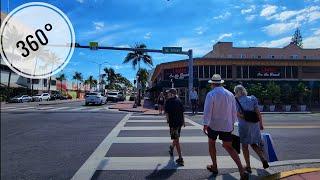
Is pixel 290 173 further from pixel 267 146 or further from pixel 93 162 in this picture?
pixel 93 162

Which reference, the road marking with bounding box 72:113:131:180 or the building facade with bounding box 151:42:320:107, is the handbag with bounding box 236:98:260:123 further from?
the building facade with bounding box 151:42:320:107

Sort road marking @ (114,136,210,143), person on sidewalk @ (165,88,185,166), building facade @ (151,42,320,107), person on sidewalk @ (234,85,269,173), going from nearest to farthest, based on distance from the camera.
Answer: person on sidewalk @ (234,85,269,173) → person on sidewalk @ (165,88,185,166) → road marking @ (114,136,210,143) → building facade @ (151,42,320,107)

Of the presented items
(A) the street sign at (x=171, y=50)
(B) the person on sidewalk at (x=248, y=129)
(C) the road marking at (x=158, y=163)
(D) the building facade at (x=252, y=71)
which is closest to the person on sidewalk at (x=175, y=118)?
(C) the road marking at (x=158, y=163)

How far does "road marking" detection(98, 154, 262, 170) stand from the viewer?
839 centimetres

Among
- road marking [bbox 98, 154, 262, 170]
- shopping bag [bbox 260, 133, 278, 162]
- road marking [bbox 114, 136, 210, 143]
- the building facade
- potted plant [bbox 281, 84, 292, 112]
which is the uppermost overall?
the building facade

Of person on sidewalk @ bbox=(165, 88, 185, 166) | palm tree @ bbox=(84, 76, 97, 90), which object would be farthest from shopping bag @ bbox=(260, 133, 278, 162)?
palm tree @ bbox=(84, 76, 97, 90)

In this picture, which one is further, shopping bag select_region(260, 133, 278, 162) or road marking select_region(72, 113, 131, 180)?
shopping bag select_region(260, 133, 278, 162)

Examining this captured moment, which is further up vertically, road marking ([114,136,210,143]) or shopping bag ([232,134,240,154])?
shopping bag ([232,134,240,154])

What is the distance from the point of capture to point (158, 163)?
8.83 m

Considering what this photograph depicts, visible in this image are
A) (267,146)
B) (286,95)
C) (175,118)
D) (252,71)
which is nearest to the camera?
(267,146)

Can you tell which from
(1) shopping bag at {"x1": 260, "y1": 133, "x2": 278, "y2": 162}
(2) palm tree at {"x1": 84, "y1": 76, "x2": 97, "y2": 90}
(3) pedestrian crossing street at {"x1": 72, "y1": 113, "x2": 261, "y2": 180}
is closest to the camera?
(1) shopping bag at {"x1": 260, "y1": 133, "x2": 278, "y2": 162}

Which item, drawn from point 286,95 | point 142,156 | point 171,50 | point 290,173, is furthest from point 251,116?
point 286,95

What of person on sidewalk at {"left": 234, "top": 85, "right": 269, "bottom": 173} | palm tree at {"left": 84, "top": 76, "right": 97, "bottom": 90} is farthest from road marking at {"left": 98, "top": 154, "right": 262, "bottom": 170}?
palm tree at {"left": 84, "top": 76, "right": 97, "bottom": 90}

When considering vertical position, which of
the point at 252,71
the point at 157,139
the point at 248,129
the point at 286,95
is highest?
the point at 252,71
